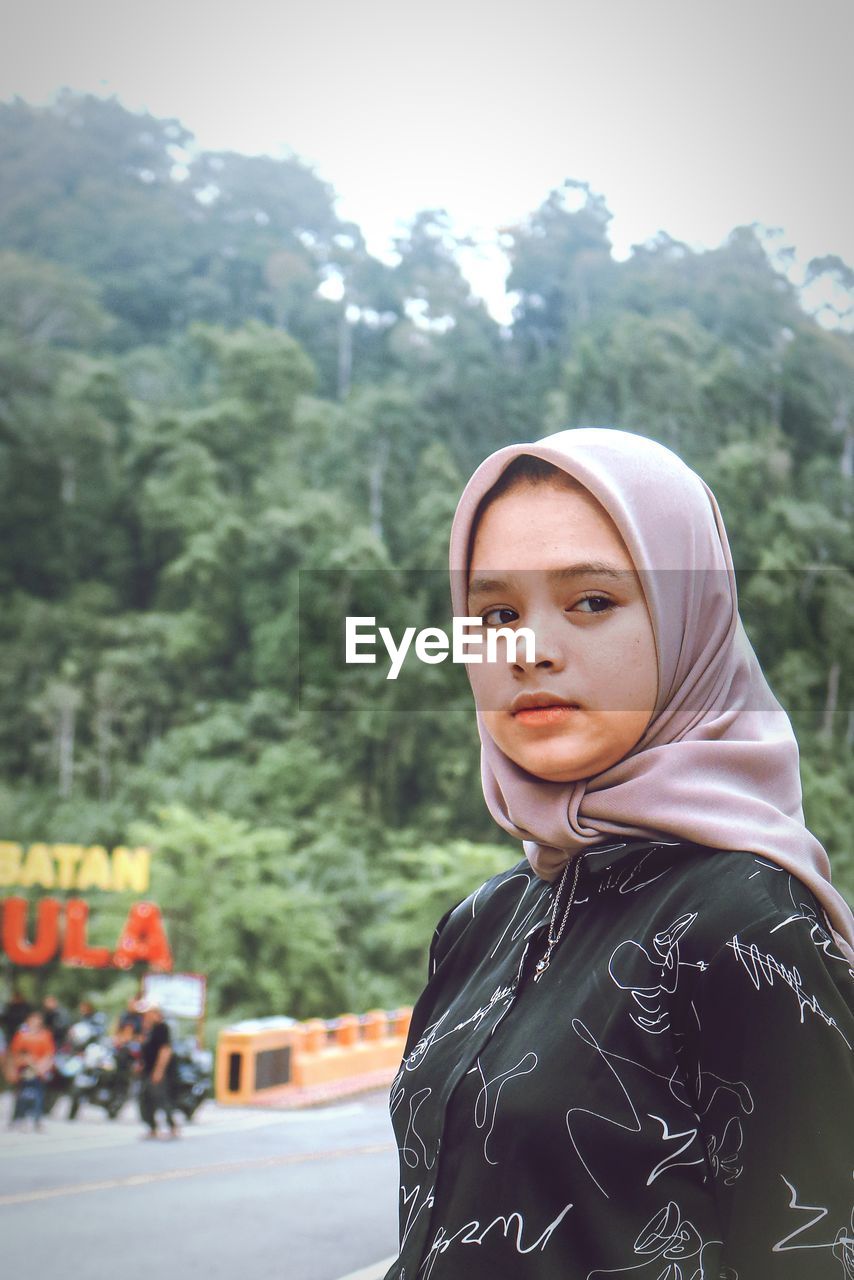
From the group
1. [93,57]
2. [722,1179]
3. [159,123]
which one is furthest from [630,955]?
[159,123]

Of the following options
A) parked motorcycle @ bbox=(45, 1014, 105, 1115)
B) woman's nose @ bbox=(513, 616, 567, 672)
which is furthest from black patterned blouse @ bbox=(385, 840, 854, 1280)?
parked motorcycle @ bbox=(45, 1014, 105, 1115)

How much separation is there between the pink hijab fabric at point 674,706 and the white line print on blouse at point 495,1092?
112 millimetres

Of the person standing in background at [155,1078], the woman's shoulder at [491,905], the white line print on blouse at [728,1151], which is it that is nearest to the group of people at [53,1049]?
the person standing in background at [155,1078]

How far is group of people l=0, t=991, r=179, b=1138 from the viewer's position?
9.78ft

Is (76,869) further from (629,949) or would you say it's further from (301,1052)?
(629,949)

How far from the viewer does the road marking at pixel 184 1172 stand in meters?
2.53

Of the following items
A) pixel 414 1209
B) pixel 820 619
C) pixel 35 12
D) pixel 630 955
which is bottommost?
pixel 414 1209

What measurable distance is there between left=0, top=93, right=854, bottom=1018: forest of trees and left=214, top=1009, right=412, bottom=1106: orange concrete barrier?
0.89 feet

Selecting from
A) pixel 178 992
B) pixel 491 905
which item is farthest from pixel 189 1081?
pixel 491 905

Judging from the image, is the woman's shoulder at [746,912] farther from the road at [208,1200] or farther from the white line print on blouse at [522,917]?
the road at [208,1200]

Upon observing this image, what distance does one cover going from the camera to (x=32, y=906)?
15.1ft

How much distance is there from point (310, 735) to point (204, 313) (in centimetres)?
197

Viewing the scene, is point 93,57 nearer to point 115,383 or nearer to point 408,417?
point 408,417

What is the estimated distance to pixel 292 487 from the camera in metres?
5.33
